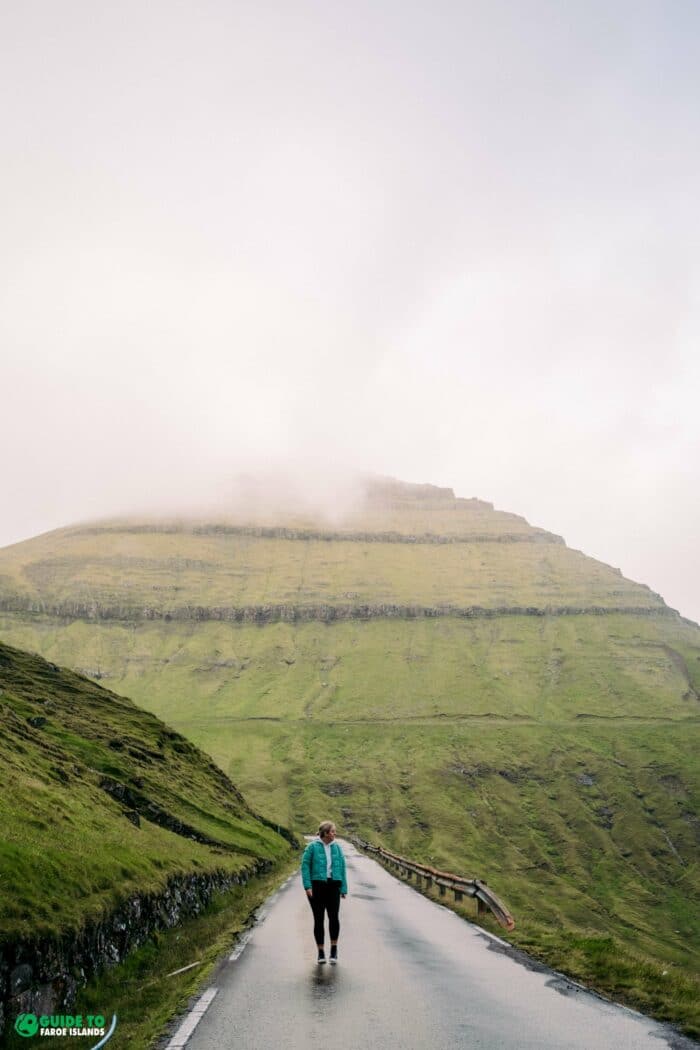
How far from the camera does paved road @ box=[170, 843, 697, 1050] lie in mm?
9555

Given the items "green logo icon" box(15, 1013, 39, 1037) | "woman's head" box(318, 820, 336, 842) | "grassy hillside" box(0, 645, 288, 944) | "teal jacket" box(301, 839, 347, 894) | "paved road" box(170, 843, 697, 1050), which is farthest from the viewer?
"woman's head" box(318, 820, 336, 842)

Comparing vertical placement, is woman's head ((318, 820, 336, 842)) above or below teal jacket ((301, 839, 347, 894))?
above

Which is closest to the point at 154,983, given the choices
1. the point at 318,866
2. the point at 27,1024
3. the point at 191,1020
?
the point at 318,866

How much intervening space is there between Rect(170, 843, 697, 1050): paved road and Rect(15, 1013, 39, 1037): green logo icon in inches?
93.0

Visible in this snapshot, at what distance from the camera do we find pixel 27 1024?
10.7 metres

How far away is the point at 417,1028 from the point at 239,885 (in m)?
27.7

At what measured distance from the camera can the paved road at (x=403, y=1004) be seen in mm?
9555

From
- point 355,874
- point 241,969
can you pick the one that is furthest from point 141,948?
point 355,874

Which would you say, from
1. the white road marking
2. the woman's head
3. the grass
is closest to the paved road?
the white road marking

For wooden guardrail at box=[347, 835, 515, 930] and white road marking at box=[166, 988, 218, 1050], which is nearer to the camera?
white road marking at box=[166, 988, 218, 1050]

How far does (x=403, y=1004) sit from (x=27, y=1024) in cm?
543

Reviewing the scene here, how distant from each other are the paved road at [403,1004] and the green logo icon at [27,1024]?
236 cm

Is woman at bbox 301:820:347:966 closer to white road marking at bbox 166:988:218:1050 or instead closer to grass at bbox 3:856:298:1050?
grass at bbox 3:856:298:1050

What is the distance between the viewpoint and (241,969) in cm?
1472
